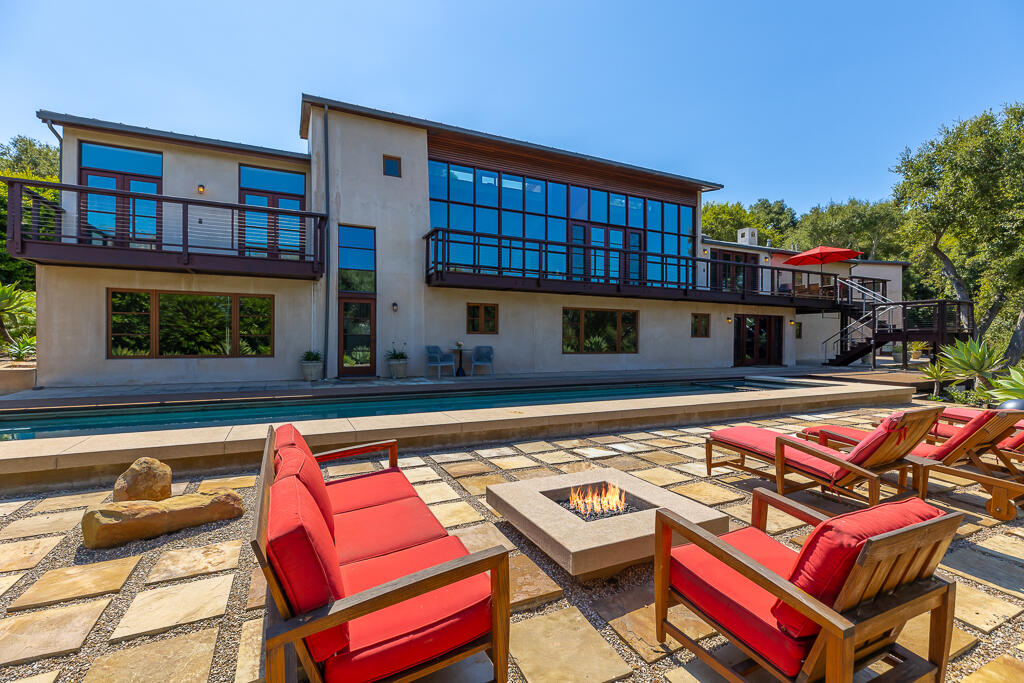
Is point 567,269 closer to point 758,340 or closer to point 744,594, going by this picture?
point 758,340

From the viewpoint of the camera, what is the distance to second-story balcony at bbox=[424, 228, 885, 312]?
1199 cm

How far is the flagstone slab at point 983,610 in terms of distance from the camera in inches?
77.5

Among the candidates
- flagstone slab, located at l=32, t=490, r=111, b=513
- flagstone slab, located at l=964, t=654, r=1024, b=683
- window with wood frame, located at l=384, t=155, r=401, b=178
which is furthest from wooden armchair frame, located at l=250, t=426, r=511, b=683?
window with wood frame, located at l=384, t=155, r=401, b=178

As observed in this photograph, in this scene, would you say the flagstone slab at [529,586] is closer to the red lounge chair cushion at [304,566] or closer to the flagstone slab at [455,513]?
the flagstone slab at [455,513]

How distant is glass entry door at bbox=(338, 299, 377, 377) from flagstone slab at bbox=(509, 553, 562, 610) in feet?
32.6

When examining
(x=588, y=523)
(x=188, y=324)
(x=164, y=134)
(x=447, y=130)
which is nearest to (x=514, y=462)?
(x=588, y=523)

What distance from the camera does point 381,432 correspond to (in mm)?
4480

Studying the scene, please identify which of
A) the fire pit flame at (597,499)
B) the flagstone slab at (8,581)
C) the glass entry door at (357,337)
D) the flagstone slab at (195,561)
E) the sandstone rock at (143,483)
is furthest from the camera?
the glass entry door at (357,337)

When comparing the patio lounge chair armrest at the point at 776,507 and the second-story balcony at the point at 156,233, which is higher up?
the second-story balcony at the point at 156,233

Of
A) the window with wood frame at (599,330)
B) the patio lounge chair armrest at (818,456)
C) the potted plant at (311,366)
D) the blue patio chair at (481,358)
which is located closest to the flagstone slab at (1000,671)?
the patio lounge chair armrest at (818,456)

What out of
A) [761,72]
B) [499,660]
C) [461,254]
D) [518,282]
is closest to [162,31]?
[461,254]

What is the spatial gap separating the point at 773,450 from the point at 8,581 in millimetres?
4972

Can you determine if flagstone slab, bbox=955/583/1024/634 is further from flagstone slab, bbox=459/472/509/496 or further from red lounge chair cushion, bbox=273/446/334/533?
red lounge chair cushion, bbox=273/446/334/533

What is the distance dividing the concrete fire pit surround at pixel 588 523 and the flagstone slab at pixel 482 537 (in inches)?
5.6
